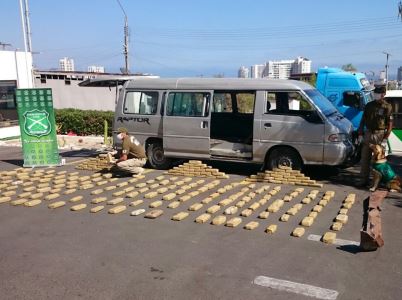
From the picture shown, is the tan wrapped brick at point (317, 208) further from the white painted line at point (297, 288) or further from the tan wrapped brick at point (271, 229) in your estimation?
the white painted line at point (297, 288)

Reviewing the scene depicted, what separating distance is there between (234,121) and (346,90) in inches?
163

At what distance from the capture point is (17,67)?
59.2ft

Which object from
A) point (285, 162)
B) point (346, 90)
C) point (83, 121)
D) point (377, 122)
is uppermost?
point (346, 90)

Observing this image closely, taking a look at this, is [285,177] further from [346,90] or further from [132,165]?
[346,90]

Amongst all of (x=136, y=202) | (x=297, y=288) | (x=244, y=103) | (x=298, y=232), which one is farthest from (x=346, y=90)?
(x=297, y=288)

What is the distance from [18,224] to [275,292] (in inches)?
166

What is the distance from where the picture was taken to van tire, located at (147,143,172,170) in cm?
1055

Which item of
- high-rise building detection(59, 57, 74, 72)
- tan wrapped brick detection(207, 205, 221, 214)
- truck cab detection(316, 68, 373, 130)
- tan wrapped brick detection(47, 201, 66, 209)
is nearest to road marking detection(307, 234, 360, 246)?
tan wrapped brick detection(207, 205, 221, 214)

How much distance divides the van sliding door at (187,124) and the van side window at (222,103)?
346 mm

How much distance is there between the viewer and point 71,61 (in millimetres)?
90938

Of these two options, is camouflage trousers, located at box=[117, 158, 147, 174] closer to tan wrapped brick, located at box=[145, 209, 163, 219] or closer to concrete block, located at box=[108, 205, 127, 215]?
concrete block, located at box=[108, 205, 127, 215]

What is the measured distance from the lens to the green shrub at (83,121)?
665 inches

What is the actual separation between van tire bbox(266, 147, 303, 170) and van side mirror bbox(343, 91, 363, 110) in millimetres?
4066

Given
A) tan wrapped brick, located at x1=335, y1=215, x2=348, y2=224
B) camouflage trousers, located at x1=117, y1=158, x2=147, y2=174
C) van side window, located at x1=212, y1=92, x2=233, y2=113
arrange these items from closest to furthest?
tan wrapped brick, located at x1=335, y1=215, x2=348, y2=224 < camouflage trousers, located at x1=117, y1=158, x2=147, y2=174 < van side window, located at x1=212, y1=92, x2=233, y2=113
